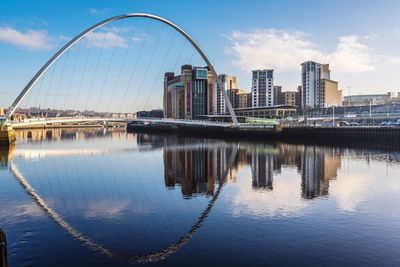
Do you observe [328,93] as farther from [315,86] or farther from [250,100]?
[250,100]

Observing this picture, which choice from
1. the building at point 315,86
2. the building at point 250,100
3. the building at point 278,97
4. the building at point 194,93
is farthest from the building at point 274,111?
the building at point 278,97

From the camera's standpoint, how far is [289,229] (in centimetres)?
1439

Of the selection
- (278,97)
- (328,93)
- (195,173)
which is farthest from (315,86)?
(195,173)

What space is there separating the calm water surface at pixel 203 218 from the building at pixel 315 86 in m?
131

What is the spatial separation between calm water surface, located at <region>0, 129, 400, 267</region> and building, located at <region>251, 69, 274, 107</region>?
130 meters

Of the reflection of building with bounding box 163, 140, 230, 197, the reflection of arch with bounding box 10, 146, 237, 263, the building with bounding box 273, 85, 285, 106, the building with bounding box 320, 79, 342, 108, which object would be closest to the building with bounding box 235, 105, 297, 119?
the building with bounding box 320, 79, 342, 108

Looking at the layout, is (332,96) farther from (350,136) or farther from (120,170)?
(120,170)

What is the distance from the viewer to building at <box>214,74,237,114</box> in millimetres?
167250

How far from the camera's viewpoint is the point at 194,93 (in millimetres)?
155250

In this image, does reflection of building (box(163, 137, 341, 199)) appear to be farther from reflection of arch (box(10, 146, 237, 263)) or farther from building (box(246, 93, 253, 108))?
building (box(246, 93, 253, 108))

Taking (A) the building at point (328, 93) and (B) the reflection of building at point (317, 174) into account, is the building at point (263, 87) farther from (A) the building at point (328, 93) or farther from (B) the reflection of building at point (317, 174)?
(B) the reflection of building at point (317, 174)

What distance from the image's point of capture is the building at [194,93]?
154500 mm

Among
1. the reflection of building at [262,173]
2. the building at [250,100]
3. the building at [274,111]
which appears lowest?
the reflection of building at [262,173]

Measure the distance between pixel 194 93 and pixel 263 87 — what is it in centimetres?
3065
